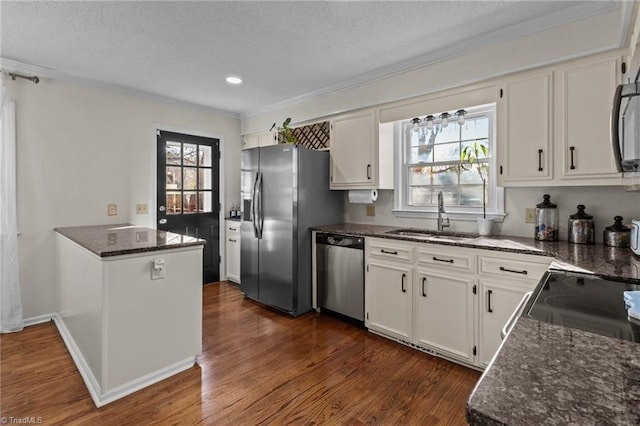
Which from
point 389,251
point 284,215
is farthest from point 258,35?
point 389,251

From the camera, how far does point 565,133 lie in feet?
7.14

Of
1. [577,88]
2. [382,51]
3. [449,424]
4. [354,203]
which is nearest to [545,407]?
[449,424]

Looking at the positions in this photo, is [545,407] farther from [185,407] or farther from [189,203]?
[189,203]

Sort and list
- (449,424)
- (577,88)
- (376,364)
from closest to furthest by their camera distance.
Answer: (449,424)
(577,88)
(376,364)

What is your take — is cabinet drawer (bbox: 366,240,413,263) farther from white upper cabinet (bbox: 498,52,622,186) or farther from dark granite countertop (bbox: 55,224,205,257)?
dark granite countertop (bbox: 55,224,205,257)

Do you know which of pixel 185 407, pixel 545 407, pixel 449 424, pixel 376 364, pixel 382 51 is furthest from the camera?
pixel 382 51

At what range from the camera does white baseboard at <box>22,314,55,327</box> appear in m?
3.12

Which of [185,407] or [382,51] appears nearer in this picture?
[185,407]

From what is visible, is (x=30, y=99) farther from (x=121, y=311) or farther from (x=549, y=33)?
(x=549, y=33)

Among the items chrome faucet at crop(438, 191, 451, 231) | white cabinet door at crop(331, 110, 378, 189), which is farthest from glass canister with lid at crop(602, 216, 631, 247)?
white cabinet door at crop(331, 110, 378, 189)

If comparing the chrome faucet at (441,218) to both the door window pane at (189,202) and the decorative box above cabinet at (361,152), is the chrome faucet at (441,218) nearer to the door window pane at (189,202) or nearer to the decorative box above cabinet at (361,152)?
the decorative box above cabinet at (361,152)

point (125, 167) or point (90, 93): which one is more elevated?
point (90, 93)

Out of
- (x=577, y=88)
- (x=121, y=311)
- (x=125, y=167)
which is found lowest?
(x=121, y=311)

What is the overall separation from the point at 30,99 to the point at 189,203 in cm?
188
